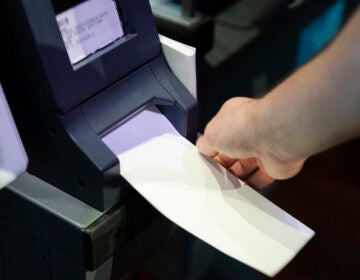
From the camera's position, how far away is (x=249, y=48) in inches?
64.1

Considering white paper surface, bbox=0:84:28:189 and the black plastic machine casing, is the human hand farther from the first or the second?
white paper surface, bbox=0:84:28:189

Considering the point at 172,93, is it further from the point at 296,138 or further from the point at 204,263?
the point at 204,263

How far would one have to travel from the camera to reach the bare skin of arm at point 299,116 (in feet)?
1.68

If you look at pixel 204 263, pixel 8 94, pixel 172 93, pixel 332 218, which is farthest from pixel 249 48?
pixel 8 94

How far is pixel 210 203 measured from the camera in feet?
2.06

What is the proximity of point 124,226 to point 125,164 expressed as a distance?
69 millimetres

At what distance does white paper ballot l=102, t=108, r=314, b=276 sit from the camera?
23.2 inches

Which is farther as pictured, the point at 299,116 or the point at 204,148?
the point at 204,148

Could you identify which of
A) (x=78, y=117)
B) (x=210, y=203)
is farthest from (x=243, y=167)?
(x=78, y=117)

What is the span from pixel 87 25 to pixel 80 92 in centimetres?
7

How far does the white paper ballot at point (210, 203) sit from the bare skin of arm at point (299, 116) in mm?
34

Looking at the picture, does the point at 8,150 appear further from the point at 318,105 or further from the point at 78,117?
the point at 318,105

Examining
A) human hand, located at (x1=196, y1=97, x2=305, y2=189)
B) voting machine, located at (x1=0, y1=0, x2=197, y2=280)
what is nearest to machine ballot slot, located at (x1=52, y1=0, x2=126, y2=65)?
voting machine, located at (x1=0, y1=0, x2=197, y2=280)

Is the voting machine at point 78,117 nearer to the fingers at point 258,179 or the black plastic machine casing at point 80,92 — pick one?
the black plastic machine casing at point 80,92
